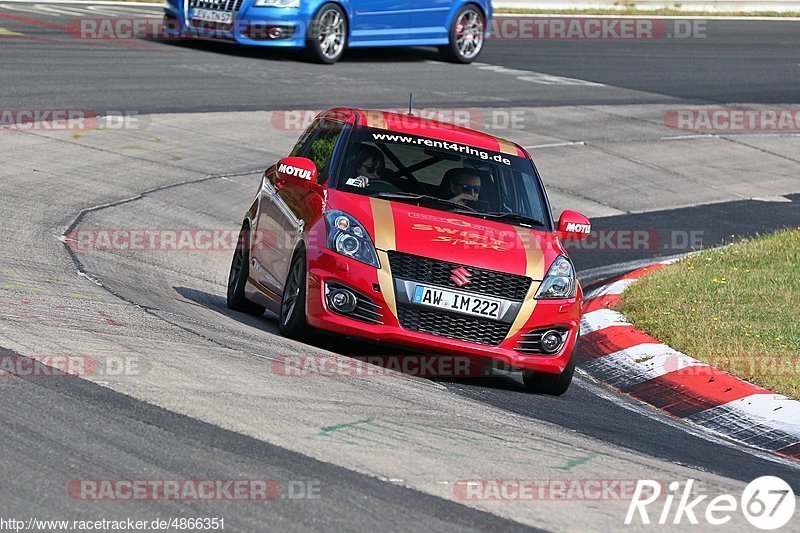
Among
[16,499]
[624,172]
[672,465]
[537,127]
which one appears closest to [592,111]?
[537,127]

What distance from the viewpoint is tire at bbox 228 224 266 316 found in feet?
32.4

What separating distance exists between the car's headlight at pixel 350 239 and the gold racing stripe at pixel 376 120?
51.1 inches

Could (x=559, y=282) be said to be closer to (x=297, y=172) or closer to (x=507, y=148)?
(x=507, y=148)

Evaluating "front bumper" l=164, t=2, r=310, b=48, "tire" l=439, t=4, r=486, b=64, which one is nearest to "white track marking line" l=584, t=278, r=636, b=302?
"front bumper" l=164, t=2, r=310, b=48

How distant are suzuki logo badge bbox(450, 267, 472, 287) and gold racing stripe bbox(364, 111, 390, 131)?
5.89 feet

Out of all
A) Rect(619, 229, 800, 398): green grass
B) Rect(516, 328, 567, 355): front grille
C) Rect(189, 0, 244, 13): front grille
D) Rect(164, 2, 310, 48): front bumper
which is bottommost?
Rect(619, 229, 800, 398): green grass

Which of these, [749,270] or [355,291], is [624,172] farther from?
[355,291]

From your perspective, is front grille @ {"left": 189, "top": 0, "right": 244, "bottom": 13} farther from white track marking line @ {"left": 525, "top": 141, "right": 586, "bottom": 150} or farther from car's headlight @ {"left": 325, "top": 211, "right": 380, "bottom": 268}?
car's headlight @ {"left": 325, "top": 211, "right": 380, "bottom": 268}

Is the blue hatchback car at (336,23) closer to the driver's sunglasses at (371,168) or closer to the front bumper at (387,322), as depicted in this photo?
the driver's sunglasses at (371,168)

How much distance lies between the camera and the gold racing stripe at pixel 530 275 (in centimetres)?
821

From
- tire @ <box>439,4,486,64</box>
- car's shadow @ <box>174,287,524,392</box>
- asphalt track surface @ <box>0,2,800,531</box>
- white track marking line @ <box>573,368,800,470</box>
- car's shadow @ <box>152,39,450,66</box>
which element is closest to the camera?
asphalt track surface @ <box>0,2,800,531</box>

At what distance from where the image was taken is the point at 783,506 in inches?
226

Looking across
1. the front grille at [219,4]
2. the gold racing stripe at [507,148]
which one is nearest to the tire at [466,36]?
the front grille at [219,4]

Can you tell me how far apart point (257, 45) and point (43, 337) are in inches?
584
